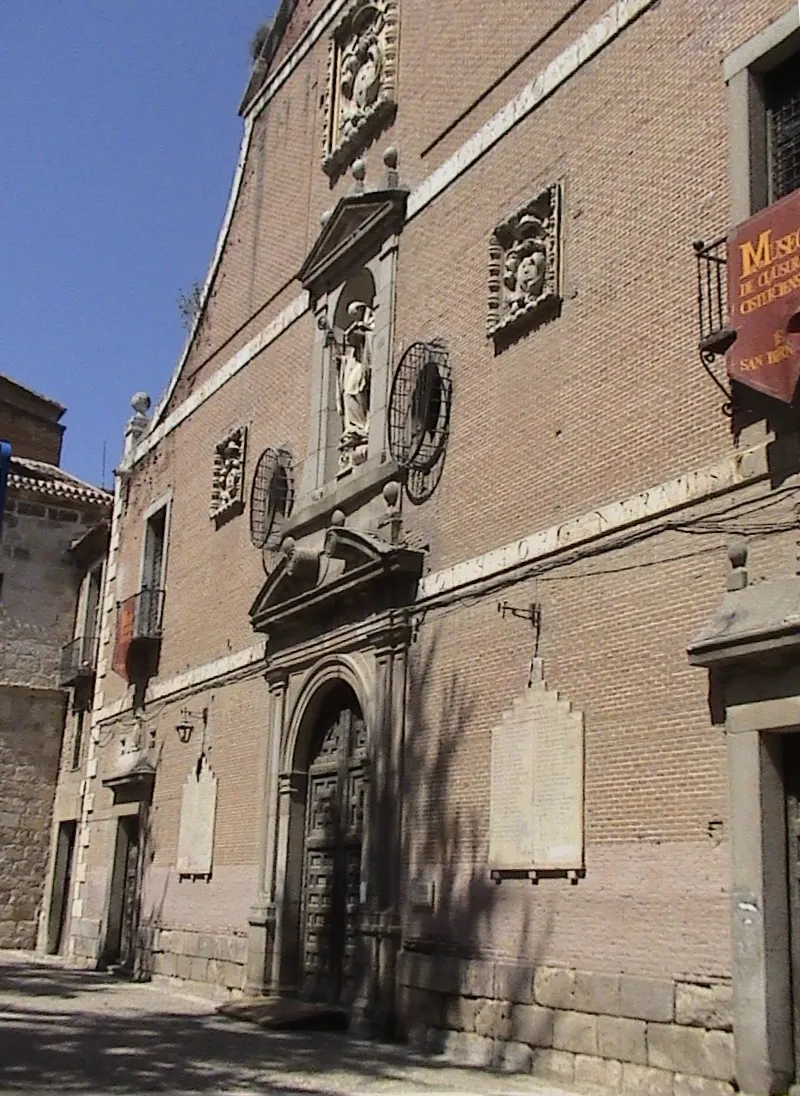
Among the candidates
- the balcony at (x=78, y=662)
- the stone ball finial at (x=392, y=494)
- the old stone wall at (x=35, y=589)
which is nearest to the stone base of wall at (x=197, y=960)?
the stone ball finial at (x=392, y=494)

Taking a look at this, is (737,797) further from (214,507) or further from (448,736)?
(214,507)

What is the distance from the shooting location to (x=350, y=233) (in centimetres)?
1592

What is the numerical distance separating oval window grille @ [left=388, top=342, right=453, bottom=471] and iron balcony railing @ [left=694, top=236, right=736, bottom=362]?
3.71 m

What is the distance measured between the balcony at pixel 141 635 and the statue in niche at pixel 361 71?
761 cm

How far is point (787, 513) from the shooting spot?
29.3ft

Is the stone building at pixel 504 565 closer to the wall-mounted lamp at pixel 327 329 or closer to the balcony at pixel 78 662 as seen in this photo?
the wall-mounted lamp at pixel 327 329

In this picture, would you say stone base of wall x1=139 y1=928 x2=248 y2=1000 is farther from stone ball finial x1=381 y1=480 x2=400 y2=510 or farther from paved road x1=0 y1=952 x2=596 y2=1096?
stone ball finial x1=381 y1=480 x2=400 y2=510

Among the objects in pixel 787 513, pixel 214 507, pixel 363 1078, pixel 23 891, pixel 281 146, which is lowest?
pixel 363 1078

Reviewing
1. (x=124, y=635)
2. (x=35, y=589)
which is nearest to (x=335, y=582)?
(x=124, y=635)

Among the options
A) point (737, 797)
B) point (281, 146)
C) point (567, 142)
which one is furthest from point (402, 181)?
point (737, 797)

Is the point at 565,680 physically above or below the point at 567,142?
below

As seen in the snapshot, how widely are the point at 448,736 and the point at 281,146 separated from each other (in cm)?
988

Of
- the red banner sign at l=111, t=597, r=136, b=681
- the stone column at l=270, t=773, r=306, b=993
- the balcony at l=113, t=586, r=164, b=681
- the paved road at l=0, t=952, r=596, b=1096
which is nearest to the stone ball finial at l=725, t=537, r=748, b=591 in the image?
the paved road at l=0, t=952, r=596, b=1096

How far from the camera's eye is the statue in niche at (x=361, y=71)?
1627cm
